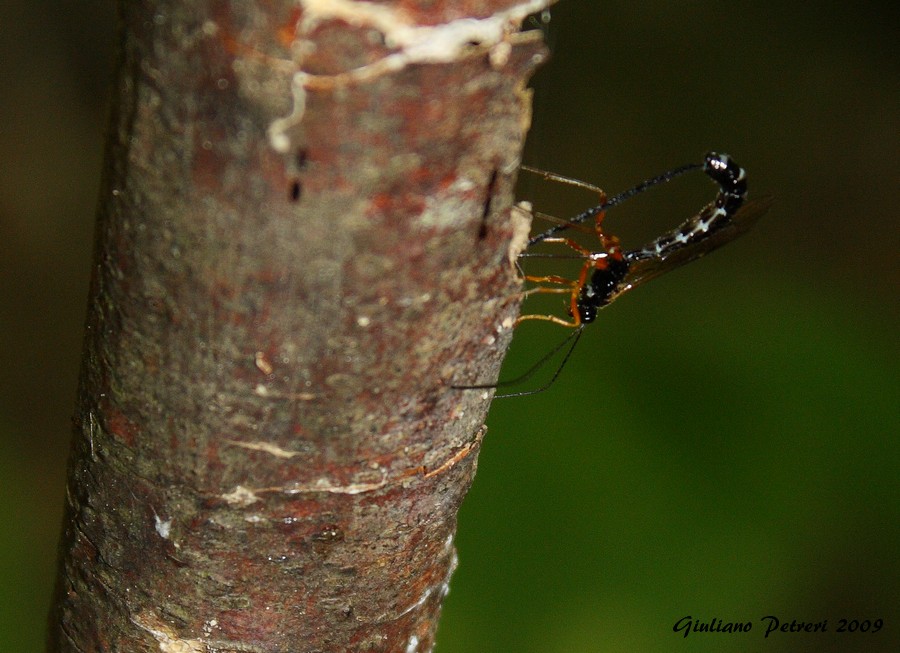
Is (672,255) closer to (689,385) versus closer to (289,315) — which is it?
(689,385)

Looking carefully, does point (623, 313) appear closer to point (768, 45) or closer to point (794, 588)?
point (794, 588)

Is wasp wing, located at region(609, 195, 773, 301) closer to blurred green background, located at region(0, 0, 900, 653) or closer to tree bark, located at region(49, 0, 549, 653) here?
blurred green background, located at region(0, 0, 900, 653)

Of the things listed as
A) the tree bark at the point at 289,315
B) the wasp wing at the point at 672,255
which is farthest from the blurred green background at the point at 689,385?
the tree bark at the point at 289,315

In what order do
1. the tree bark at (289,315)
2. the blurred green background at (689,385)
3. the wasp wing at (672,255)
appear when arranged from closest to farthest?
the tree bark at (289,315), the wasp wing at (672,255), the blurred green background at (689,385)

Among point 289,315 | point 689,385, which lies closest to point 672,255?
point 689,385

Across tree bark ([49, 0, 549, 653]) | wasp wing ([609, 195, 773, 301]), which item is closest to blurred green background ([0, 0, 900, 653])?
wasp wing ([609, 195, 773, 301])

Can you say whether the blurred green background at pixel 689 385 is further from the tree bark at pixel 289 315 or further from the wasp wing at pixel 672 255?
the tree bark at pixel 289 315

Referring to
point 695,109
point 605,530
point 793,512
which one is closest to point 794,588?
point 793,512
